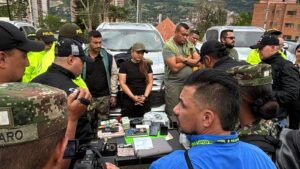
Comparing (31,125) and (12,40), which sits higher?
(12,40)

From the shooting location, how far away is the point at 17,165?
98 cm

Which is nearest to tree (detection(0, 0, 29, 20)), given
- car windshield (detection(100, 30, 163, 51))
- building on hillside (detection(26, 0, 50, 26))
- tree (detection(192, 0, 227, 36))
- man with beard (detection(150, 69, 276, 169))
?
building on hillside (detection(26, 0, 50, 26))

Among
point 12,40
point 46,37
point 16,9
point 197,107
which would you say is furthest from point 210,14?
point 197,107

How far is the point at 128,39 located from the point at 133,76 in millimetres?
2437

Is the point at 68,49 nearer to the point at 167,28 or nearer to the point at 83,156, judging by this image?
the point at 83,156

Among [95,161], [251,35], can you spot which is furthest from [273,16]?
[95,161]

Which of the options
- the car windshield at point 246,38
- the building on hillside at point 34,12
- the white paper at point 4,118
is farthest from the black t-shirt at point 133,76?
the building on hillside at point 34,12

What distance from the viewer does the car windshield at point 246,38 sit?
9609 millimetres

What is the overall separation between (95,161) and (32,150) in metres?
0.59

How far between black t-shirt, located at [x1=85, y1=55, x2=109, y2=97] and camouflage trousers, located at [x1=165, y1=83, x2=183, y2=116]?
3.63ft

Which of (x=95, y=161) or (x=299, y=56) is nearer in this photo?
(x=95, y=161)

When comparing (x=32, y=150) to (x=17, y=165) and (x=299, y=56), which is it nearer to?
(x=17, y=165)

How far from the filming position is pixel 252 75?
207cm

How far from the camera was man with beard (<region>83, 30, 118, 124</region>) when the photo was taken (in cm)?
439
